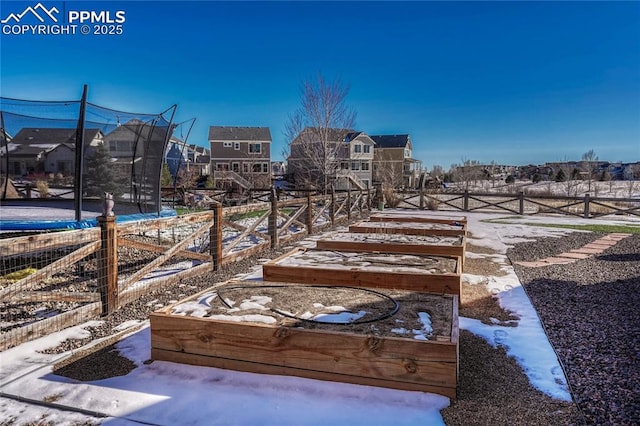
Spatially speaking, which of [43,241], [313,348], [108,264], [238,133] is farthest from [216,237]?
[238,133]

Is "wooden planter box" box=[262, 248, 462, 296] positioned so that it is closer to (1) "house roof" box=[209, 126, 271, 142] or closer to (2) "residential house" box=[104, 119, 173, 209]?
(2) "residential house" box=[104, 119, 173, 209]

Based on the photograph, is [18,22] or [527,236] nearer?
[18,22]

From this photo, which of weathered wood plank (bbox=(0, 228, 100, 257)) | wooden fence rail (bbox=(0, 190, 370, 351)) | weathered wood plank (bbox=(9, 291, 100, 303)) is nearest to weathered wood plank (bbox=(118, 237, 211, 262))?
wooden fence rail (bbox=(0, 190, 370, 351))

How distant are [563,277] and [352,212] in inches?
376

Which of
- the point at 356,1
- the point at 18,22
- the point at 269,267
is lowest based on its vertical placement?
the point at 269,267

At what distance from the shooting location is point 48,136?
295 inches

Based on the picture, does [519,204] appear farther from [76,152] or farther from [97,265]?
[97,265]

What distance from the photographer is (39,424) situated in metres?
2.35

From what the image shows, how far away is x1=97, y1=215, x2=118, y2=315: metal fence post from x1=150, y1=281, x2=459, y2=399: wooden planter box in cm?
126

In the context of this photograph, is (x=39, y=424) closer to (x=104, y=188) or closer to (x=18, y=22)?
(x=104, y=188)

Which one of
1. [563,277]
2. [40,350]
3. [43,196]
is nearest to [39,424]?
[40,350]

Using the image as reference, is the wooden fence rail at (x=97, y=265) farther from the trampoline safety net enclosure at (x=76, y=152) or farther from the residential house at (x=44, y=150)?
the residential house at (x=44, y=150)

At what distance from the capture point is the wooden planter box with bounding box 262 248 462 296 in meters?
4.42

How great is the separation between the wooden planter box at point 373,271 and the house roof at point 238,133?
Result: 120 feet
